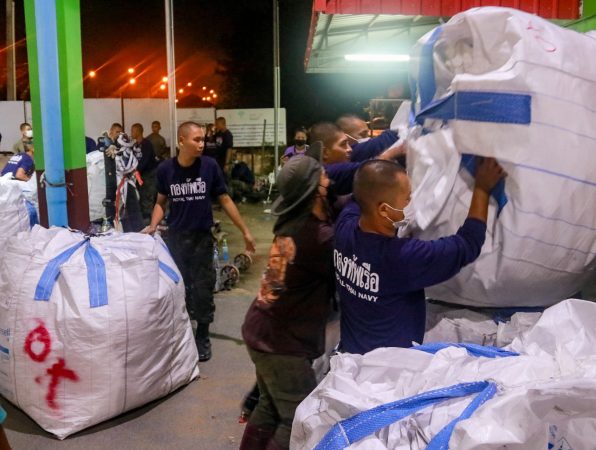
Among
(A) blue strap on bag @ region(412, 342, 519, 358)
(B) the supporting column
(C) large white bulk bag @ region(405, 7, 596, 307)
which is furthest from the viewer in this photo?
(B) the supporting column

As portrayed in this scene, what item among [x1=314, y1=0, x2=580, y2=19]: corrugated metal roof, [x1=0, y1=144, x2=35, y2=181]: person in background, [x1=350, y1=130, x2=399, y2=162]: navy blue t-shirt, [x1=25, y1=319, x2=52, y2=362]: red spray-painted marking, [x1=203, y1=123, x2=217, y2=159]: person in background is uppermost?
[x1=314, y1=0, x2=580, y2=19]: corrugated metal roof

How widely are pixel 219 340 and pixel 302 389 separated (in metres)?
2.49

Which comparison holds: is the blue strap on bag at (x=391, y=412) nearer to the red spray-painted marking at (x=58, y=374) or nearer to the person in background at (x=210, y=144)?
the red spray-painted marking at (x=58, y=374)

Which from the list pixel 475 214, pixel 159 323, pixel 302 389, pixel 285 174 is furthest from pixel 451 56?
pixel 159 323

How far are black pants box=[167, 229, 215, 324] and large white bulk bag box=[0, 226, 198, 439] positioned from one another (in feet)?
3.13

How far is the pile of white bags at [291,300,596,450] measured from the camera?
4.31 ft

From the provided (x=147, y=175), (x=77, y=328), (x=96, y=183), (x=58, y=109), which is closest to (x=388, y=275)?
(x=77, y=328)

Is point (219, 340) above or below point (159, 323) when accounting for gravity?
below

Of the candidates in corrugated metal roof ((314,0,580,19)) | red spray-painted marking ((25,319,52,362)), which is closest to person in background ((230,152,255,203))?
corrugated metal roof ((314,0,580,19))

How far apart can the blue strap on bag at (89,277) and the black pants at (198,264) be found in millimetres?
1175

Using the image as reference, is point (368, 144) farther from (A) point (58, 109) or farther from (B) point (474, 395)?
(A) point (58, 109)

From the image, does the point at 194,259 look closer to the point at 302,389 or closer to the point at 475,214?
the point at 302,389

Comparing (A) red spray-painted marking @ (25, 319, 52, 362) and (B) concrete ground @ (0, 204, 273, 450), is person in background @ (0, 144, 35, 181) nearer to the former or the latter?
(B) concrete ground @ (0, 204, 273, 450)

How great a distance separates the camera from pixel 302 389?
9.00 feet
